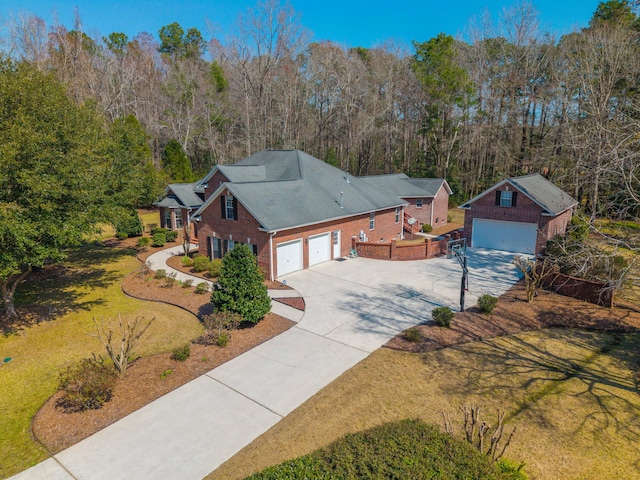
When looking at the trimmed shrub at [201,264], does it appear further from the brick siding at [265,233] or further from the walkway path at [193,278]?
the brick siding at [265,233]

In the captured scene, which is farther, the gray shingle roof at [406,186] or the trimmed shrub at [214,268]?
the gray shingle roof at [406,186]

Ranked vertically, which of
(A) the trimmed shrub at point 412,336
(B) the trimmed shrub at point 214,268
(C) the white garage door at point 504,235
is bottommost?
Answer: (A) the trimmed shrub at point 412,336

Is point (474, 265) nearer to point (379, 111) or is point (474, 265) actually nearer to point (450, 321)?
point (450, 321)

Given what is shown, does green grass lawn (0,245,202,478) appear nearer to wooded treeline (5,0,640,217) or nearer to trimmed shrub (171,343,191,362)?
trimmed shrub (171,343,191,362)

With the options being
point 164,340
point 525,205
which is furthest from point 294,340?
point 525,205

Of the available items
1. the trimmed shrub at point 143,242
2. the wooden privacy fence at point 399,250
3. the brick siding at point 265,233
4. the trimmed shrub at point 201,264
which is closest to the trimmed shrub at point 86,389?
the brick siding at point 265,233

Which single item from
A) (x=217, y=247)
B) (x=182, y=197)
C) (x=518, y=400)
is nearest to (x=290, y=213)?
(x=217, y=247)

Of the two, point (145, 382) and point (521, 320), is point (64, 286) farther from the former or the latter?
point (521, 320)

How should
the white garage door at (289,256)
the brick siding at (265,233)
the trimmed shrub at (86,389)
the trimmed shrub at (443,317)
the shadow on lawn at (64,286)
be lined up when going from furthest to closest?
1. the white garage door at (289,256)
2. the brick siding at (265,233)
3. the shadow on lawn at (64,286)
4. the trimmed shrub at (443,317)
5. the trimmed shrub at (86,389)
